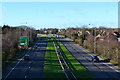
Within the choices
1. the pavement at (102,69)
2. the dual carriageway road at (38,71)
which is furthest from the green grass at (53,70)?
the pavement at (102,69)

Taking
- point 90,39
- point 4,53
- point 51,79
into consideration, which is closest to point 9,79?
point 51,79

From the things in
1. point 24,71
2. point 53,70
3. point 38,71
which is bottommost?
point 24,71

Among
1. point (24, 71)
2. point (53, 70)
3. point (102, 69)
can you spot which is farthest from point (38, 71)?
point (102, 69)

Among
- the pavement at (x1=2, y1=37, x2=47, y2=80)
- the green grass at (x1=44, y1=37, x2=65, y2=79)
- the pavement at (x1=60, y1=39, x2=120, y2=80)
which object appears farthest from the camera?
the pavement at (x1=60, y1=39, x2=120, y2=80)

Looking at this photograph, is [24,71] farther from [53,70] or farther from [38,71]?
[53,70]

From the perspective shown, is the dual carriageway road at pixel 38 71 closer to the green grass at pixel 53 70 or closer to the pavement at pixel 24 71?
the pavement at pixel 24 71

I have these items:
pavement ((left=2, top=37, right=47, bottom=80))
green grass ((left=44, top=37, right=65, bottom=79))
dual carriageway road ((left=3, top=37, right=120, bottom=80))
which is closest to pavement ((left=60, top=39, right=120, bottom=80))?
dual carriageway road ((left=3, top=37, right=120, bottom=80))

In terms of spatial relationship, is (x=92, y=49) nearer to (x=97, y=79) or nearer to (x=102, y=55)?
(x=102, y=55)

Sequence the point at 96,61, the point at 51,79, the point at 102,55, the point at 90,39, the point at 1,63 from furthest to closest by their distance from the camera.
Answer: the point at 90,39 < the point at 102,55 < the point at 96,61 < the point at 1,63 < the point at 51,79

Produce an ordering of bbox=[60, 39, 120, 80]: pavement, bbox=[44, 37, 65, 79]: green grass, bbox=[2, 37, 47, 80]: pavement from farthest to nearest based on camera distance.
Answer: bbox=[60, 39, 120, 80]: pavement, bbox=[2, 37, 47, 80]: pavement, bbox=[44, 37, 65, 79]: green grass

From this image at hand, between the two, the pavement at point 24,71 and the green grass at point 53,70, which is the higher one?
the green grass at point 53,70

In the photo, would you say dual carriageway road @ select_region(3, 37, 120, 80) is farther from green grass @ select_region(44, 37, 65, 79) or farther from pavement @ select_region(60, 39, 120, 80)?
green grass @ select_region(44, 37, 65, 79)
